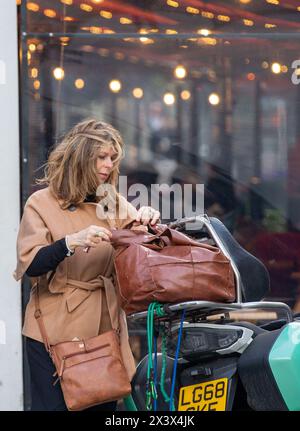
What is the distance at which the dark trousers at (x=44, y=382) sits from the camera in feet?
13.8

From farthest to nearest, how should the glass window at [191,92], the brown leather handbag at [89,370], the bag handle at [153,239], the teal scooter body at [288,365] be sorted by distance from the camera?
the glass window at [191,92], the brown leather handbag at [89,370], the bag handle at [153,239], the teal scooter body at [288,365]

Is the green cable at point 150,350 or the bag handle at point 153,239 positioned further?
the bag handle at point 153,239

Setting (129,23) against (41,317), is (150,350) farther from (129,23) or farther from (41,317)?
(129,23)

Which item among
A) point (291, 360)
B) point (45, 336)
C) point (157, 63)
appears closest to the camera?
point (291, 360)

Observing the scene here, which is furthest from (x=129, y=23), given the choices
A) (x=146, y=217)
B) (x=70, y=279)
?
(x=70, y=279)

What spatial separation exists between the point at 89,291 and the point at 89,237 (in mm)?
387

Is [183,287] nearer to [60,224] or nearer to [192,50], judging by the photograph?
[60,224]

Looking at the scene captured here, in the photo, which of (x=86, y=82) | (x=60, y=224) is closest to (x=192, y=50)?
(x=86, y=82)

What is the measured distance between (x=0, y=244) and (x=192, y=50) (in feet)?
5.26

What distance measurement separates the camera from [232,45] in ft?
19.1

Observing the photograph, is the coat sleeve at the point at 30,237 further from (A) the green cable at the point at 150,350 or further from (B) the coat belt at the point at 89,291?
(A) the green cable at the point at 150,350

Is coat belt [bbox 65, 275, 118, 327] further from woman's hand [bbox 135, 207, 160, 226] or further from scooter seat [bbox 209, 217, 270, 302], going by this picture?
scooter seat [bbox 209, 217, 270, 302]

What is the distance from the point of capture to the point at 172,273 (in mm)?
3811

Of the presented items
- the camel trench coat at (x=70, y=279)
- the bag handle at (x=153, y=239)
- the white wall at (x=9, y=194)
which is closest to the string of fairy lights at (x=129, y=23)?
the white wall at (x=9, y=194)
